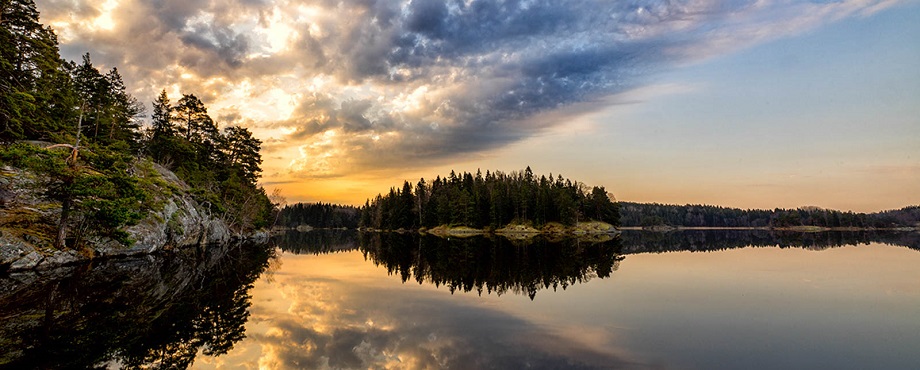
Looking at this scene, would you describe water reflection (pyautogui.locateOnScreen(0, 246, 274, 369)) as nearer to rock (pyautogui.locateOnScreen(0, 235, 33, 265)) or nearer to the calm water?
the calm water

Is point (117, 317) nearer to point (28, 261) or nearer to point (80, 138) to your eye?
point (28, 261)

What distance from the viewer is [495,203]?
118938mm

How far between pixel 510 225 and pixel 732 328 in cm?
10492

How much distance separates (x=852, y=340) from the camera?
12422 millimetres

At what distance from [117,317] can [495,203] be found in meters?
107

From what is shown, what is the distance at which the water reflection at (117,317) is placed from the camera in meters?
10.4

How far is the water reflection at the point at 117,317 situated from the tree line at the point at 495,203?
98.0 metres

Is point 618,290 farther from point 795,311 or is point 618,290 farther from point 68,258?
point 68,258

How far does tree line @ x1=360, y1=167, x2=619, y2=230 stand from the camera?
385 ft

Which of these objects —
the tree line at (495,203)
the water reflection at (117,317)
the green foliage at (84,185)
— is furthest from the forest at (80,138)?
the tree line at (495,203)

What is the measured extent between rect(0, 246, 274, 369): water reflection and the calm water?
0.25ft

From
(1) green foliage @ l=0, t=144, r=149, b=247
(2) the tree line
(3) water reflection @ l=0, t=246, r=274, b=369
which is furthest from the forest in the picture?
(2) the tree line

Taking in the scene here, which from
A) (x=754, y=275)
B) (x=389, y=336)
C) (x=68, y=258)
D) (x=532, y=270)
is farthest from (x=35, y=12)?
(x=754, y=275)

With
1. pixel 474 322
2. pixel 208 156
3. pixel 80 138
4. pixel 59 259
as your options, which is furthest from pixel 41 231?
Result: pixel 208 156
